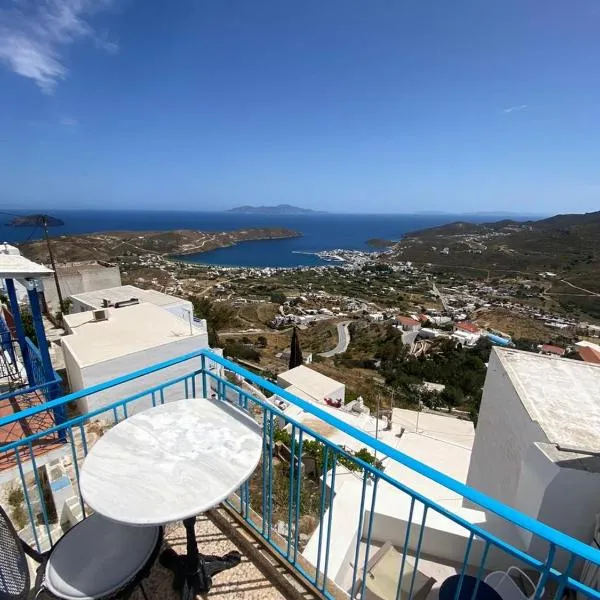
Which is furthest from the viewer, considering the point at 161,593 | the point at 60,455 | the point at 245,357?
the point at 245,357

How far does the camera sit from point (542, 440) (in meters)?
3.82

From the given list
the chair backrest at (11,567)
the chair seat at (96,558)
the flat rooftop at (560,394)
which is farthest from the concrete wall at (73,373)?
the flat rooftop at (560,394)

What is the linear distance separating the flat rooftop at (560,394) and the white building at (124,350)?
6661 millimetres

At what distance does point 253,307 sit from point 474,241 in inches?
4080

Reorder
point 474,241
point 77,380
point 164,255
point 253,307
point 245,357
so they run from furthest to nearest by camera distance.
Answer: point 474,241
point 164,255
point 253,307
point 245,357
point 77,380

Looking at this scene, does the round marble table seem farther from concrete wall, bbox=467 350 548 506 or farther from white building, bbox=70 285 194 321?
white building, bbox=70 285 194 321

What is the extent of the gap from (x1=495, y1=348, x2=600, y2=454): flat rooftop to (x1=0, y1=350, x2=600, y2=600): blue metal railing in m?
1.12

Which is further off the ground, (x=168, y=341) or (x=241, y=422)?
(x=241, y=422)

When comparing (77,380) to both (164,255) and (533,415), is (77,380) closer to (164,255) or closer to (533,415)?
(533,415)

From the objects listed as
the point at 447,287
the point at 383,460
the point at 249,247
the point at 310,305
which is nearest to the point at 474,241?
the point at 447,287

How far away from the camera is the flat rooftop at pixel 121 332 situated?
8148 mm

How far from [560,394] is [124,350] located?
8.26 m

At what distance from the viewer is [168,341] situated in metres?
8.70

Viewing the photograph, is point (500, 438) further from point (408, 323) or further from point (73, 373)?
point (408, 323)
